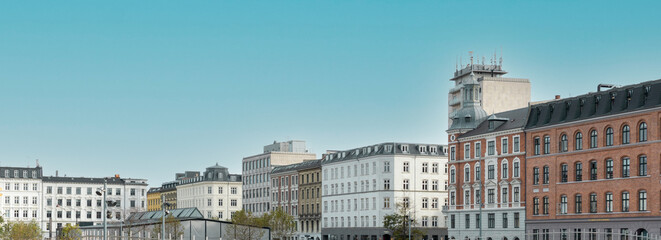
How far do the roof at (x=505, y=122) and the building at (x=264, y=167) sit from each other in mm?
71128

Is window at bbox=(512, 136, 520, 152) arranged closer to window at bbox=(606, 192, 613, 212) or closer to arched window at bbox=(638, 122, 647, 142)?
window at bbox=(606, 192, 613, 212)

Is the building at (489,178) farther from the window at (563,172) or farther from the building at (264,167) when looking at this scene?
the building at (264,167)

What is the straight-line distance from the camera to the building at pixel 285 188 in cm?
16200

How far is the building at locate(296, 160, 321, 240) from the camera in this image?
154 meters

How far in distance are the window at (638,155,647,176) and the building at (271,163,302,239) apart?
85.4 meters

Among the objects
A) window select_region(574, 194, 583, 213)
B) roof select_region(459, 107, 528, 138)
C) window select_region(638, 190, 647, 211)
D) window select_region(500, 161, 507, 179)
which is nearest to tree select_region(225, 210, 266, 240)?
roof select_region(459, 107, 528, 138)

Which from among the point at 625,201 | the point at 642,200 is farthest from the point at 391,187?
the point at 642,200

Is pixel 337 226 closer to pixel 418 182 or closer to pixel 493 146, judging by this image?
pixel 418 182

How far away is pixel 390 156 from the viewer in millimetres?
134500

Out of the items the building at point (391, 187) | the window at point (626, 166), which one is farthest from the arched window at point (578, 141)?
the building at point (391, 187)

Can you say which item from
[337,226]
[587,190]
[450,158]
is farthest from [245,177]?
[587,190]

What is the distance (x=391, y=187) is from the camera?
13438cm

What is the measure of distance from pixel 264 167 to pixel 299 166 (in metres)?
16.8

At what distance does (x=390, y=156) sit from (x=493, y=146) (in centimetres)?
3372
